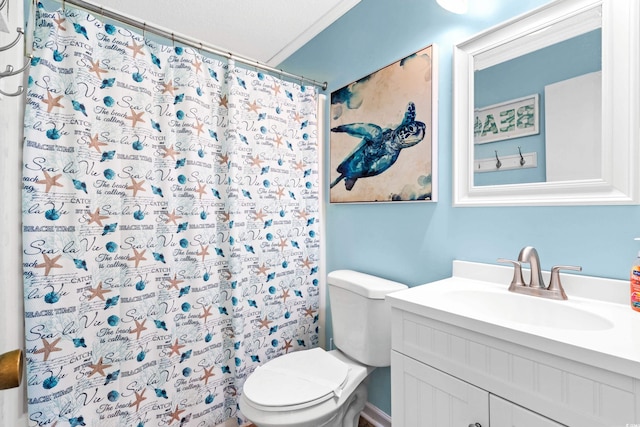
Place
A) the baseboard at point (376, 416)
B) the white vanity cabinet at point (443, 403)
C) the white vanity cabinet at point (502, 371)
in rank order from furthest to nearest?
the baseboard at point (376, 416) < the white vanity cabinet at point (443, 403) < the white vanity cabinet at point (502, 371)

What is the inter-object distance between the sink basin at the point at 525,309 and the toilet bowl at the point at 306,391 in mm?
616

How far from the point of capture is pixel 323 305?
6.62 ft

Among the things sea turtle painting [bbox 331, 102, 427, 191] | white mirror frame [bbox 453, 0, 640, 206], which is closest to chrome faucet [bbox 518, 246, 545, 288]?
white mirror frame [bbox 453, 0, 640, 206]

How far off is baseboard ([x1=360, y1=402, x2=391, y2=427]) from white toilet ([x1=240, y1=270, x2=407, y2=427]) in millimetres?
204

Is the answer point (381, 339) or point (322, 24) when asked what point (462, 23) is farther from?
point (381, 339)

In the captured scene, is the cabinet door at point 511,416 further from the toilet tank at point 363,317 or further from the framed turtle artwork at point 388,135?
the framed turtle artwork at point 388,135

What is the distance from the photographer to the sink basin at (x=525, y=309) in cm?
87

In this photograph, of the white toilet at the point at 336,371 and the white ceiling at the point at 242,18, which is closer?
the white toilet at the point at 336,371

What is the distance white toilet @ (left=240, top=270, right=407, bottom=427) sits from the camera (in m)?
1.15

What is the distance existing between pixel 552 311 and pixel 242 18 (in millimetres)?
2140

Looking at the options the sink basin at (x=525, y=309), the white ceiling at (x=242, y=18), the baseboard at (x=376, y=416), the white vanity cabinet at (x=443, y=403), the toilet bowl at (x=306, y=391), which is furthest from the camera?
the white ceiling at (x=242, y=18)

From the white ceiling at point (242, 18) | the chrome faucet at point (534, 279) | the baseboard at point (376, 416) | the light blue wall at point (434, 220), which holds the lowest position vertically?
the baseboard at point (376, 416)

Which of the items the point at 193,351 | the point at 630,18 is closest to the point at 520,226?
the point at 630,18

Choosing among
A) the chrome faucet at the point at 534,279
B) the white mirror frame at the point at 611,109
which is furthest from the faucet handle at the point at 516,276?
the white mirror frame at the point at 611,109
